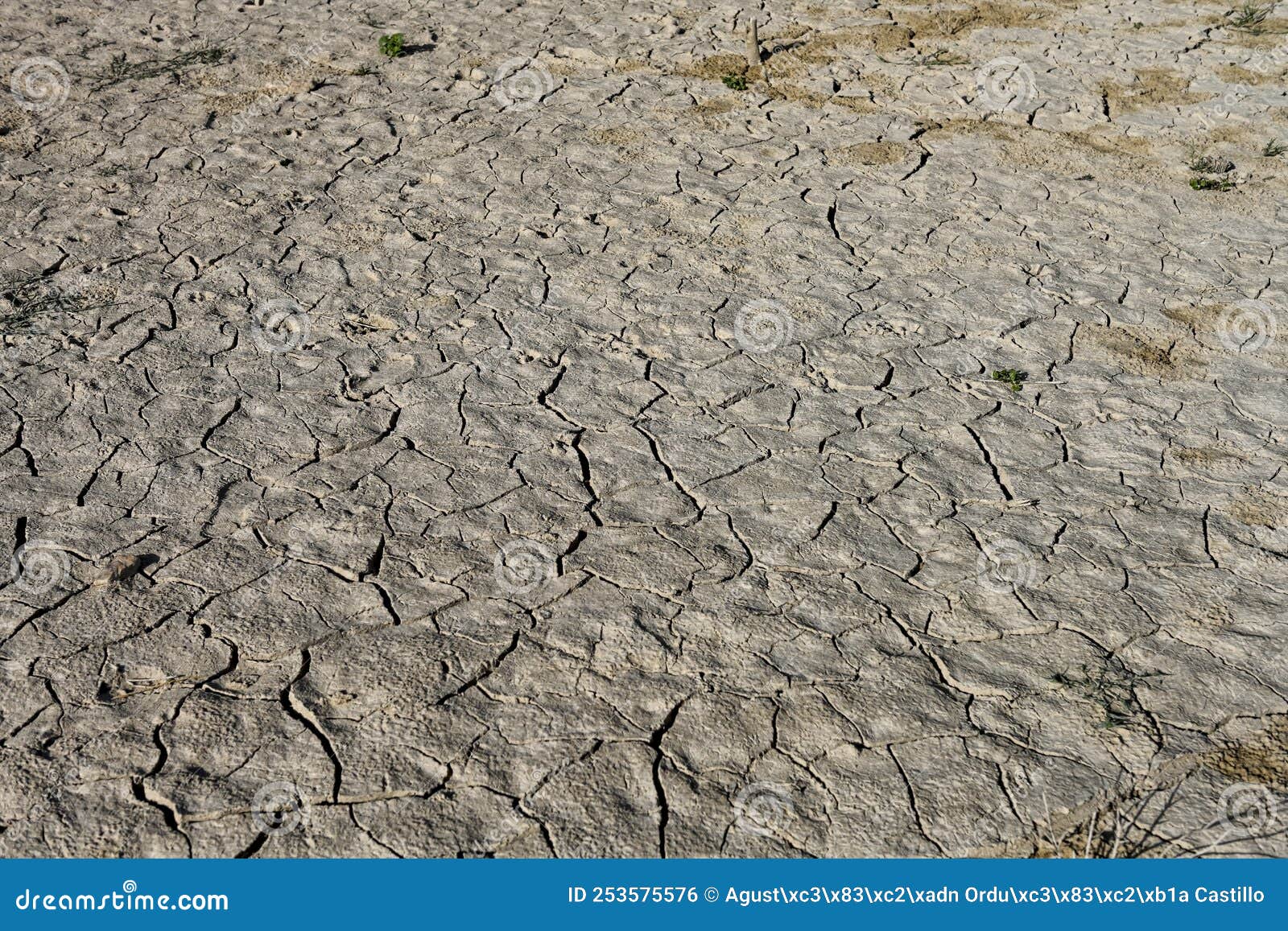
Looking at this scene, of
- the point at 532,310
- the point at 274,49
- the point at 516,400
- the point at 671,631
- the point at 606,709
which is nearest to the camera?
the point at 606,709

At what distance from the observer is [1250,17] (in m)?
7.71

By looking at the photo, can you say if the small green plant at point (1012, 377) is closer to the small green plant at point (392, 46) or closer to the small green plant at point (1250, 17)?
the small green plant at point (392, 46)

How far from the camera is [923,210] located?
5.73m

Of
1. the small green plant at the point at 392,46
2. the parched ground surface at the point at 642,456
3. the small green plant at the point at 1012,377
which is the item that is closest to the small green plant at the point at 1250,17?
the parched ground surface at the point at 642,456

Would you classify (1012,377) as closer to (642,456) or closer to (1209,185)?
(642,456)

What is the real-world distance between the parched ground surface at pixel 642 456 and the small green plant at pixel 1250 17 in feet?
1.61

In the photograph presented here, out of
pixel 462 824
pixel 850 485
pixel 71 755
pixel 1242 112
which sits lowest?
pixel 1242 112

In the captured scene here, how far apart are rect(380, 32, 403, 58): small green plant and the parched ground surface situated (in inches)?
5.0

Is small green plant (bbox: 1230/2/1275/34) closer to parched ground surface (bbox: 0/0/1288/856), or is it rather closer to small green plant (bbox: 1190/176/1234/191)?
parched ground surface (bbox: 0/0/1288/856)

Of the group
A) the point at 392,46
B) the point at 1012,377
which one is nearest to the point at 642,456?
the point at 1012,377

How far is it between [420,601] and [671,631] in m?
0.74

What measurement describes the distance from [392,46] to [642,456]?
14.1ft

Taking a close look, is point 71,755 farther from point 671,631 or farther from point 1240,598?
point 1240,598

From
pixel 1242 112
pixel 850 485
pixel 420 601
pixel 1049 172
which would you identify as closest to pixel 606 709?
pixel 420 601
